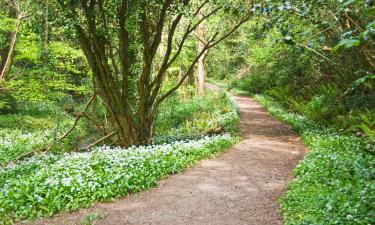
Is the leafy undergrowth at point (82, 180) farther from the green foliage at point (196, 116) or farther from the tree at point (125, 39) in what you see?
the green foliage at point (196, 116)

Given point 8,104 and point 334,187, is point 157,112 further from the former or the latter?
point 8,104

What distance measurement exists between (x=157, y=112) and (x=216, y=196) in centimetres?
694

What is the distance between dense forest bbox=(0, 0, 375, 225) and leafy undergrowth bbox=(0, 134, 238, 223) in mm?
26

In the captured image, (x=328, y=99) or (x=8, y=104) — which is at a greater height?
(x=328, y=99)

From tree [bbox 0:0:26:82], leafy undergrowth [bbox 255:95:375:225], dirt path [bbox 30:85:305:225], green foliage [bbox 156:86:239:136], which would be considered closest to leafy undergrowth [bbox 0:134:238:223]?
dirt path [bbox 30:85:305:225]

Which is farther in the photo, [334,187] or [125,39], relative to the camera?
[125,39]

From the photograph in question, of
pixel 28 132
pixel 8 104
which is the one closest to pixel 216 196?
pixel 28 132

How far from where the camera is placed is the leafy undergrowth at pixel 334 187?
519 cm

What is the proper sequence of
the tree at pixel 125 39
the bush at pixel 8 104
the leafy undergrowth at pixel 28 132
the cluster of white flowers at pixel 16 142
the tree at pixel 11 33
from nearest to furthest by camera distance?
1. the tree at pixel 125 39
2. the cluster of white flowers at pixel 16 142
3. the leafy undergrowth at pixel 28 132
4. the tree at pixel 11 33
5. the bush at pixel 8 104

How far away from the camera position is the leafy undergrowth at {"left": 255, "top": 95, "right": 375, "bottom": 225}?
5191 millimetres

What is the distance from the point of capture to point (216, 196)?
7.46 metres

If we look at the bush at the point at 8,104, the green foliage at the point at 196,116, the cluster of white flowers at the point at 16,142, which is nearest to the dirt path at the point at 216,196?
the green foliage at the point at 196,116

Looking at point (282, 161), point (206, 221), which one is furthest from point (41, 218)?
point (282, 161)

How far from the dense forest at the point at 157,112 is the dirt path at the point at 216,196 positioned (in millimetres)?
340
